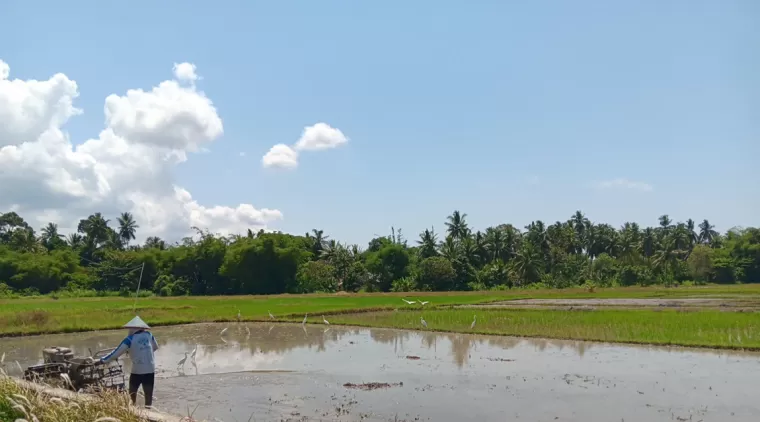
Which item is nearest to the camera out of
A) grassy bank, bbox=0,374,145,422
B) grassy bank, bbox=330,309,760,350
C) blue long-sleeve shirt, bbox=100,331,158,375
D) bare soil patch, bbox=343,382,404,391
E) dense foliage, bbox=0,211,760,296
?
grassy bank, bbox=0,374,145,422

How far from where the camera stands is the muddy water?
345 inches

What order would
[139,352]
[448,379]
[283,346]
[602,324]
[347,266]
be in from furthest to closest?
[347,266]
[602,324]
[283,346]
[448,379]
[139,352]

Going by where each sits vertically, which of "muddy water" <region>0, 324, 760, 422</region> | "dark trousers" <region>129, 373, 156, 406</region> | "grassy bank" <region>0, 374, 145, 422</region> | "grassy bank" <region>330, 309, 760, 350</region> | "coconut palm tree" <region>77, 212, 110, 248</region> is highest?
"coconut palm tree" <region>77, 212, 110, 248</region>

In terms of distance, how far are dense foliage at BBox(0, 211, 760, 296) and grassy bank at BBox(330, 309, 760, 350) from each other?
23.5 metres

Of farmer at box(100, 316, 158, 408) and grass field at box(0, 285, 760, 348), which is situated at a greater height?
farmer at box(100, 316, 158, 408)

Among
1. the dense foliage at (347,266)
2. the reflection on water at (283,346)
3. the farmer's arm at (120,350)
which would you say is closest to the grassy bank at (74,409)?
the farmer's arm at (120,350)

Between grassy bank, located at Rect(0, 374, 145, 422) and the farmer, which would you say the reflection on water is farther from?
grassy bank, located at Rect(0, 374, 145, 422)

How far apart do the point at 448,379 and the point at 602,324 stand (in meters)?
9.70

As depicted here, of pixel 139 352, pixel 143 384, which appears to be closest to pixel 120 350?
pixel 139 352

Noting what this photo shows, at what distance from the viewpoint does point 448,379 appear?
37.1ft

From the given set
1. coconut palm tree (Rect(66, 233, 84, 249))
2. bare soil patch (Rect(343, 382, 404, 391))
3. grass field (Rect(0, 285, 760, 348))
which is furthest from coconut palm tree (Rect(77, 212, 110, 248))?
bare soil patch (Rect(343, 382, 404, 391))

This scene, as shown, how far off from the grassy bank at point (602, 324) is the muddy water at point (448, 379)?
1.05 meters

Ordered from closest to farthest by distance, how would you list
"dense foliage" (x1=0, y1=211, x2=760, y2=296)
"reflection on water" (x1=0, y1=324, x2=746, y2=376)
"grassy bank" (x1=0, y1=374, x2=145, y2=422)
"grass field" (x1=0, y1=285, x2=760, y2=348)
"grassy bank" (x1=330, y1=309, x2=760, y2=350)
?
"grassy bank" (x1=0, y1=374, x2=145, y2=422) < "reflection on water" (x1=0, y1=324, x2=746, y2=376) < "grassy bank" (x1=330, y1=309, x2=760, y2=350) < "grass field" (x1=0, y1=285, x2=760, y2=348) < "dense foliage" (x1=0, y1=211, x2=760, y2=296)

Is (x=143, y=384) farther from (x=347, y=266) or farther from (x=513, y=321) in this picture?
(x=347, y=266)
